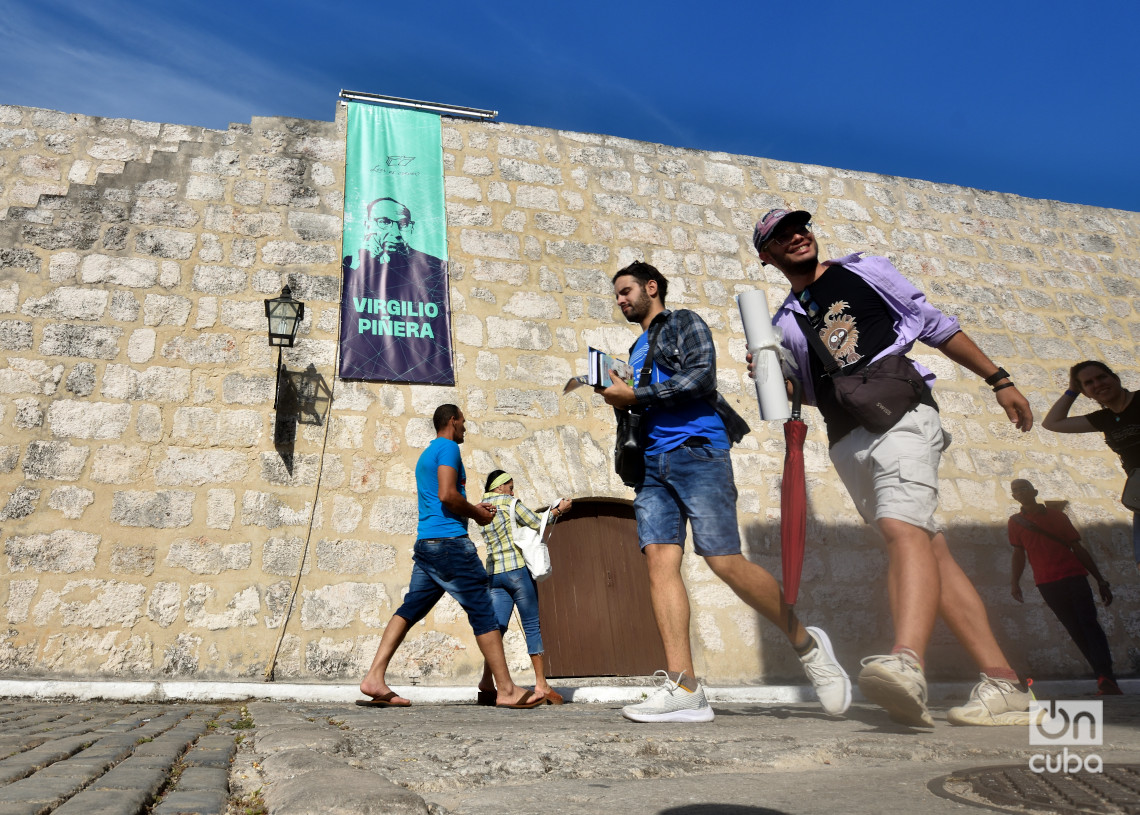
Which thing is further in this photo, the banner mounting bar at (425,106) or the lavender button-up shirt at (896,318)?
the banner mounting bar at (425,106)

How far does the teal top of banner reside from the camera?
241 inches

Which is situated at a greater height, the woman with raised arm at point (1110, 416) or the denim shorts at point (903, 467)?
the woman with raised arm at point (1110, 416)

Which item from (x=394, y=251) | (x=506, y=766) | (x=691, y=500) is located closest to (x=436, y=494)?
(x=691, y=500)

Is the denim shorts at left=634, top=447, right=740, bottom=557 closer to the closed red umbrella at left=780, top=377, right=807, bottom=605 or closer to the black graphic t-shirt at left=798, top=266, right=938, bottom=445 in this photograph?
the closed red umbrella at left=780, top=377, right=807, bottom=605

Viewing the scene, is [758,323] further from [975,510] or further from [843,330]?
[975,510]

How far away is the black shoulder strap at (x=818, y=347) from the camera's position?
2.86 metres

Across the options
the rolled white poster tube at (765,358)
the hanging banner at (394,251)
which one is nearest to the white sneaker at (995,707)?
the rolled white poster tube at (765,358)

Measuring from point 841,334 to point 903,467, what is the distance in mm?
551

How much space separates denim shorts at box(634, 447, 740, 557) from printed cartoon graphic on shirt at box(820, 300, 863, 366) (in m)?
0.55

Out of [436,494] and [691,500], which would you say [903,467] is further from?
[436,494]

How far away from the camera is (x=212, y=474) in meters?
5.23

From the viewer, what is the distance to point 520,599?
174 inches

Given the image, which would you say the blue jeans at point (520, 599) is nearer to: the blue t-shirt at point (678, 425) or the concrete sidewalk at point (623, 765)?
the blue t-shirt at point (678, 425)

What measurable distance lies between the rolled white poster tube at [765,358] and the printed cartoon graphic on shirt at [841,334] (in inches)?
8.8
